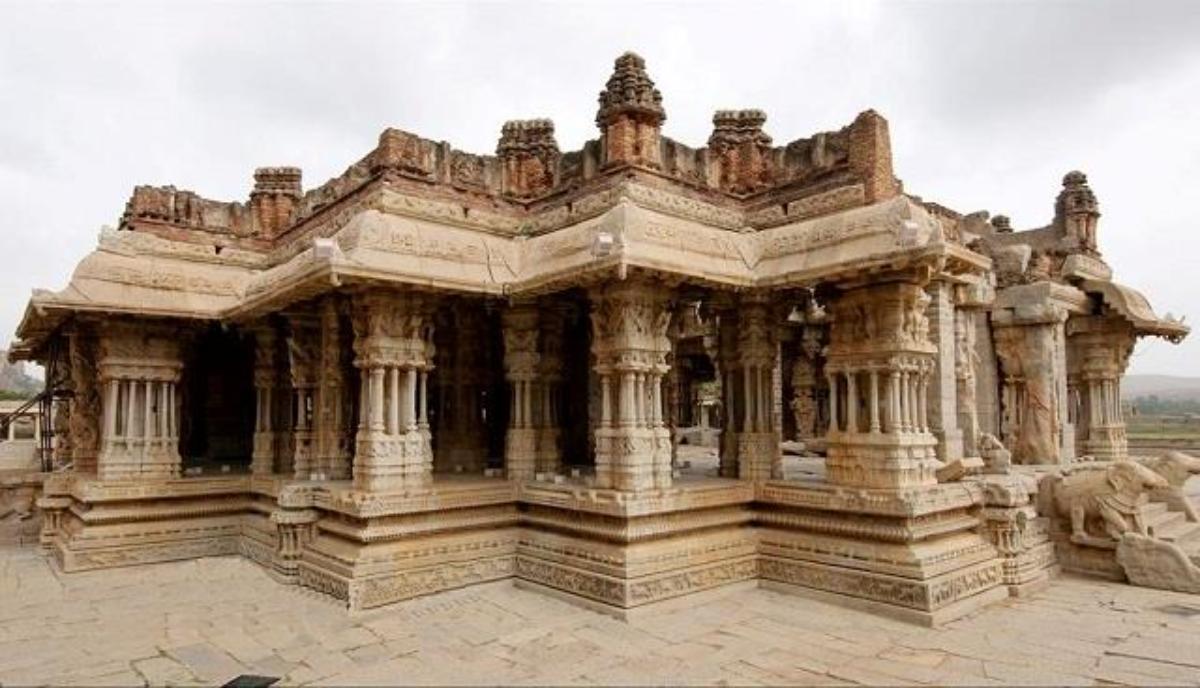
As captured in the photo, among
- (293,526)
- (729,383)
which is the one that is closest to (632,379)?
(729,383)

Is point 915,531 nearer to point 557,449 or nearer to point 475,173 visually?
point 557,449

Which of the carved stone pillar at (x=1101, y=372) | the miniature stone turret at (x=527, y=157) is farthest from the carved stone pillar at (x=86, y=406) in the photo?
the carved stone pillar at (x=1101, y=372)

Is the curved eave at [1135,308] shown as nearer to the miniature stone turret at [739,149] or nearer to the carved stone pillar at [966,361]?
the carved stone pillar at [966,361]

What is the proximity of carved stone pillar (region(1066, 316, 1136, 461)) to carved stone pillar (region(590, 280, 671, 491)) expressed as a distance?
11987 millimetres

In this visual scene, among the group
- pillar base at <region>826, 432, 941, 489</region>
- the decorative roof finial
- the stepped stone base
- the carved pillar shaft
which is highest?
the decorative roof finial

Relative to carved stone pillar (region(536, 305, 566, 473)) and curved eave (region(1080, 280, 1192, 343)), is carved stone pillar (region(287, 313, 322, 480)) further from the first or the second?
curved eave (region(1080, 280, 1192, 343))

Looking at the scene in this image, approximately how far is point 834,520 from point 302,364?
8.19 meters

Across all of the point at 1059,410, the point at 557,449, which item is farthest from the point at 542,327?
the point at 1059,410

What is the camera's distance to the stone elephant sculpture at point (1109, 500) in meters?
9.60

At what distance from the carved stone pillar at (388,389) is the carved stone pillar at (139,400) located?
476 cm

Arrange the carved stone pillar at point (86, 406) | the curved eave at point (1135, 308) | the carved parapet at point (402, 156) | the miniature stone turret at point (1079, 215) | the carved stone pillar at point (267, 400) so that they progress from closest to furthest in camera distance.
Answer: the carved parapet at point (402, 156) → the carved stone pillar at point (267, 400) → the carved stone pillar at point (86, 406) → the curved eave at point (1135, 308) → the miniature stone turret at point (1079, 215)

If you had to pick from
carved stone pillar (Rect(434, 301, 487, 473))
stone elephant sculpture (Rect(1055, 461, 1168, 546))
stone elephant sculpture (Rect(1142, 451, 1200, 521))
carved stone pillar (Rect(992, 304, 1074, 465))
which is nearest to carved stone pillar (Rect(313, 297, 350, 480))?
carved stone pillar (Rect(434, 301, 487, 473))

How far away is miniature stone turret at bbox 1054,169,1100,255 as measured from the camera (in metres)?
16.9

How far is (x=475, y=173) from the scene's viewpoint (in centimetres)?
1116
